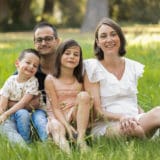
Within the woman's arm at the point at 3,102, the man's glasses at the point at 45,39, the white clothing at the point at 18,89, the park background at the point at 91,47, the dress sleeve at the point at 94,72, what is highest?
the man's glasses at the point at 45,39

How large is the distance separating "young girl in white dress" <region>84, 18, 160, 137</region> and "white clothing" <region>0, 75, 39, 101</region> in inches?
21.3

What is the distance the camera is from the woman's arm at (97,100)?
16.8 feet

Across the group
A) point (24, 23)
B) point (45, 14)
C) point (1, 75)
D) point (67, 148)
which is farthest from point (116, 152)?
point (45, 14)

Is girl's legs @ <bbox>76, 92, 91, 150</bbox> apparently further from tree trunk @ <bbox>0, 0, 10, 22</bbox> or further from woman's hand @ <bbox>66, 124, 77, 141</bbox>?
tree trunk @ <bbox>0, 0, 10, 22</bbox>

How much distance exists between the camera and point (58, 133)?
4777 millimetres

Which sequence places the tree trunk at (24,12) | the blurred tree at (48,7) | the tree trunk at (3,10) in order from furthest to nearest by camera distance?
the blurred tree at (48,7) < the tree trunk at (24,12) < the tree trunk at (3,10)

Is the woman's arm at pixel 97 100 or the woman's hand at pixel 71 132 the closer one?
the woman's hand at pixel 71 132

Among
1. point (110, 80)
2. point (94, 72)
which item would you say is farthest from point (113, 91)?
point (94, 72)

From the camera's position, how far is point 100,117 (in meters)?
5.18

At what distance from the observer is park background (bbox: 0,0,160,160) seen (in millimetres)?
4320

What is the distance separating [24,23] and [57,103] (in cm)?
2932

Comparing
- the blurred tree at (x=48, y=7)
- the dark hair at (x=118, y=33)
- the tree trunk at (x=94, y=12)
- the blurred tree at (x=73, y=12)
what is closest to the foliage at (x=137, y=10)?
the blurred tree at (x=73, y=12)

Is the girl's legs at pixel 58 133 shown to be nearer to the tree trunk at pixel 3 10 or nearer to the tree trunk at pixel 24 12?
the tree trunk at pixel 3 10

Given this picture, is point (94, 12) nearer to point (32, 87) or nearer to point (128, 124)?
point (32, 87)
